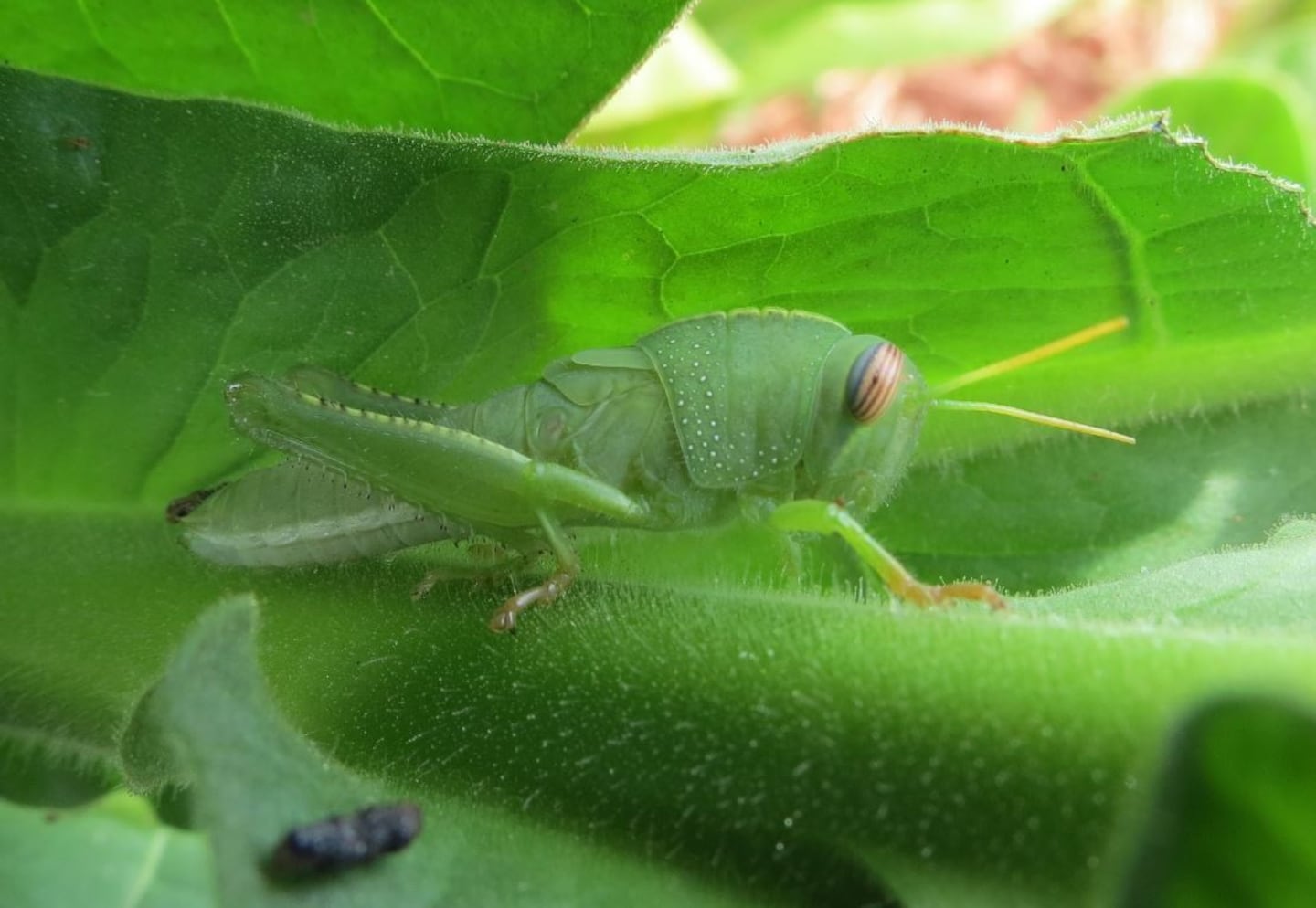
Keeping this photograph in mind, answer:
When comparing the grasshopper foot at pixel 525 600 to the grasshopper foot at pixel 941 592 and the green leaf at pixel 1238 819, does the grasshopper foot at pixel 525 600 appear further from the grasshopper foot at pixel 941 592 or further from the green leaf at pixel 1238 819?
the green leaf at pixel 1238 819

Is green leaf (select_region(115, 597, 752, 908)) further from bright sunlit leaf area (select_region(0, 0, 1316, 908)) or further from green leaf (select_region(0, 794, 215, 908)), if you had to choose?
green leaf (select_region(0, 794, 215, 908))

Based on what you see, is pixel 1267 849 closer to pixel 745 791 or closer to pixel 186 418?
pixel 745 791

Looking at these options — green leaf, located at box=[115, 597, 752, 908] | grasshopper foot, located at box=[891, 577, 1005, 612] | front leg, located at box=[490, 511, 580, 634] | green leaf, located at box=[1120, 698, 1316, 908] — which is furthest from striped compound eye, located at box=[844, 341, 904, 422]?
green leaf, located at box=[1120, 698, 1316, 908]

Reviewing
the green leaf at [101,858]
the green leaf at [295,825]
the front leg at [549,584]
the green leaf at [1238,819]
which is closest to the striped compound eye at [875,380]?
the front leg at [549,584]

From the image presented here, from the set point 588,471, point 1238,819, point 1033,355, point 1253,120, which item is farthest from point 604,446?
point 1253,120

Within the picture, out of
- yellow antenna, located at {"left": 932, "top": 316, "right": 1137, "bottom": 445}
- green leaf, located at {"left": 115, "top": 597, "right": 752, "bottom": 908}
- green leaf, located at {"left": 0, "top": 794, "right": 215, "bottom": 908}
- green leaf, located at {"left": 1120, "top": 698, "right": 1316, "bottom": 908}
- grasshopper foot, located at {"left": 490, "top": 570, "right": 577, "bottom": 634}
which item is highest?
yellow antenna, located at {"left": 932, "top": 316, "right": 1137, "bottom": 445}

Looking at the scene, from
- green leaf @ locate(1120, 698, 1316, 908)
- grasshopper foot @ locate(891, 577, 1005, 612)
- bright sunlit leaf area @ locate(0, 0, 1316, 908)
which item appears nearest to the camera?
green leaf @ locate(1120, 698, 1316, 908)
